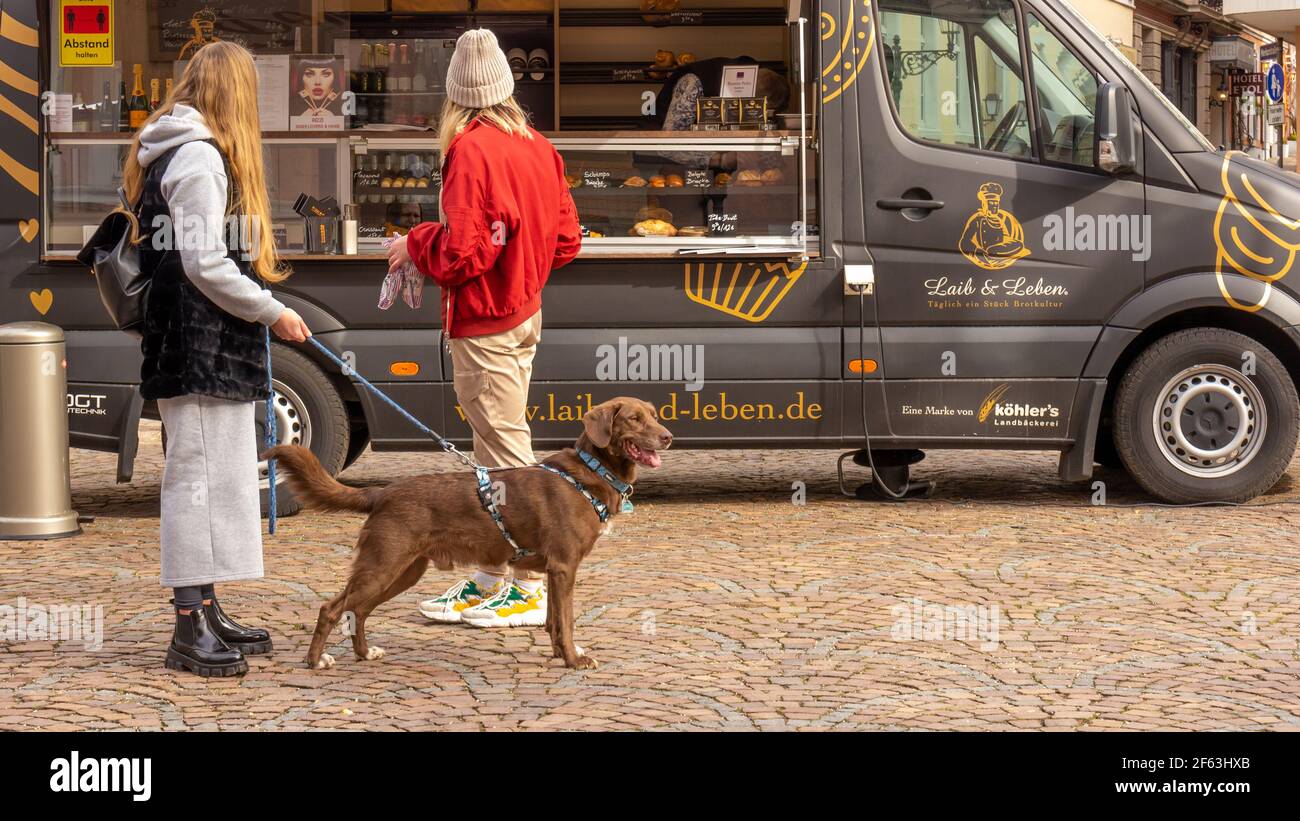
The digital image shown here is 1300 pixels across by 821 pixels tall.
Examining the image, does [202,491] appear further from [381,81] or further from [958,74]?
[958,74]

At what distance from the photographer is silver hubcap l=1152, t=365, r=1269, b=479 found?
32.0 ft

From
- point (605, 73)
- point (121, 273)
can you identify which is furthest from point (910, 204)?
point (121, 273)

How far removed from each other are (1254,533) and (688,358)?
3056 millimetres

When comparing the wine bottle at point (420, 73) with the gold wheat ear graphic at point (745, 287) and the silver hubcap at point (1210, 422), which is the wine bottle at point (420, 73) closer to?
the gold wheat ear graphic at point (745, 287)

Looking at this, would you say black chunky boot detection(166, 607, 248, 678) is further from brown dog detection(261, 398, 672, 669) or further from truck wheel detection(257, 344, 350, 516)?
truck wheel detection(257, 344, 350, 516)

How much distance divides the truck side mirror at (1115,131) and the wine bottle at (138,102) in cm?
531

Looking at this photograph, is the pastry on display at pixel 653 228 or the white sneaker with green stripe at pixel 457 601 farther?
the pastry on display at pixel 653 228

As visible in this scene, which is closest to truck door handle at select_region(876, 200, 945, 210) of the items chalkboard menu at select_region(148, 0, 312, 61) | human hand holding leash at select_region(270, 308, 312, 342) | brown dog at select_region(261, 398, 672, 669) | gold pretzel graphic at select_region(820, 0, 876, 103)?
gold pretzel graphic at select_region(820, 0, 876, 103)

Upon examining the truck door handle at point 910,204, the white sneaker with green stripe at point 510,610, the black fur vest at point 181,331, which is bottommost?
the white sneaker with green stripe at point 510,610

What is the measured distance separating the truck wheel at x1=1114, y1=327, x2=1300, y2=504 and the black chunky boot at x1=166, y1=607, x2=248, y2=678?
558 cm

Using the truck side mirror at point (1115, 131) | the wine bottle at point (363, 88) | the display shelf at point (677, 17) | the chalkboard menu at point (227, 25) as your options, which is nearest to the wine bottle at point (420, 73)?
the wine bottle at point (363, 88)

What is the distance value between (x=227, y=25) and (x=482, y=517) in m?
5.57

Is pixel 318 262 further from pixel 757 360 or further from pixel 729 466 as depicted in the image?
pixel 729 466

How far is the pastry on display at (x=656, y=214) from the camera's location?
32.8ft
